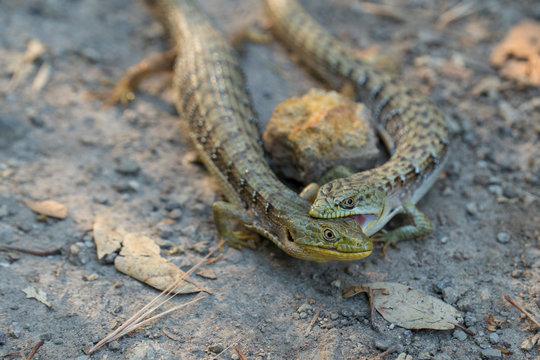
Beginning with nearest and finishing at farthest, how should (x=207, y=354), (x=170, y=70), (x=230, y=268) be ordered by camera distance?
(x=207, y=354) → (x=230, y=268) → (x=170, y=70)

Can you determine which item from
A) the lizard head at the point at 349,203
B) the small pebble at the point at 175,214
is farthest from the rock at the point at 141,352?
the lizard head at the point at 349,203

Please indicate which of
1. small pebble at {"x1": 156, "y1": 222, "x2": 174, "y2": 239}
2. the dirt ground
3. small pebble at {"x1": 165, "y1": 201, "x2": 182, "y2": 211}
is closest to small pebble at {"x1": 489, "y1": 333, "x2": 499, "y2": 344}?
the dirt ground

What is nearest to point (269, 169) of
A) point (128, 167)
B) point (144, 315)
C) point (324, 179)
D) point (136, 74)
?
point (324, 179)

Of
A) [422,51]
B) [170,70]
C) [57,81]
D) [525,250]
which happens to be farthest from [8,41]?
[525,250]

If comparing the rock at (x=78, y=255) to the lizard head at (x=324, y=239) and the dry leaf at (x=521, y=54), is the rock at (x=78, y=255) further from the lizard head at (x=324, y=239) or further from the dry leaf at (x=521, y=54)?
the dry leaf at (x=521, y=54)

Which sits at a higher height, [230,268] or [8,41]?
[8,41]

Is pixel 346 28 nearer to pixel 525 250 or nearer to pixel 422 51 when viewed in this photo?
pixel 422 51

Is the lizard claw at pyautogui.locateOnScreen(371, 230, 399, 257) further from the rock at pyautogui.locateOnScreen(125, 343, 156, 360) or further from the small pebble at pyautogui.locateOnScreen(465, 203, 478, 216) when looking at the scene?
the rock at pyautogui.locateOnScreen(125, 343, 156, 360)
